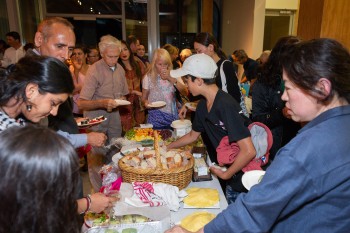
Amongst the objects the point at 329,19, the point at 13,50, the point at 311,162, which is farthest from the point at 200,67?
the point at 13,50

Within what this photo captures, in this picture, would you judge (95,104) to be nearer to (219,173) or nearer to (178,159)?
(178,159)

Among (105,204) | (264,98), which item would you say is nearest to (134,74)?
(264,98)

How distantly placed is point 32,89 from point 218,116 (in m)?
0.96

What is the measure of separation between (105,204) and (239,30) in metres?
6.16

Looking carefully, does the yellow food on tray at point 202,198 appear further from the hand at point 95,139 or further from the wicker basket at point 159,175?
the hand at point 95,139

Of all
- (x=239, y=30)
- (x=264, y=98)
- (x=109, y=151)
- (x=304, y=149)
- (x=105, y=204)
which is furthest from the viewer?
(x=239, y=30)

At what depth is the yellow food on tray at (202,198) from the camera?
53.1 inches

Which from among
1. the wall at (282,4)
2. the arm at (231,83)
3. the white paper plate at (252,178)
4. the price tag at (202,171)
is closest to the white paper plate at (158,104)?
the arm at (231,83)

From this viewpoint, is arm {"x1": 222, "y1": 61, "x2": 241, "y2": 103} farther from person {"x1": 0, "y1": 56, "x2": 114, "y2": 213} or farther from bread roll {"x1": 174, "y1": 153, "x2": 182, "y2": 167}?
person {"x1": 0, "y1": 56, "x2": 114, "y2": 213}

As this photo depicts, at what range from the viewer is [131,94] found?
3.59 meters

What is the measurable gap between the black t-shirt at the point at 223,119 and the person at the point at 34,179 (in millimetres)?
980

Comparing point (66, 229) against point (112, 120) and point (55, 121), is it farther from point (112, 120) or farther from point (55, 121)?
point (112, 120)

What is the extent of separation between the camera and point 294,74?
33.9 inches

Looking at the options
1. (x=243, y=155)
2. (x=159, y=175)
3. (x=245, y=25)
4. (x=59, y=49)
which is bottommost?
(x=159, y=175)
